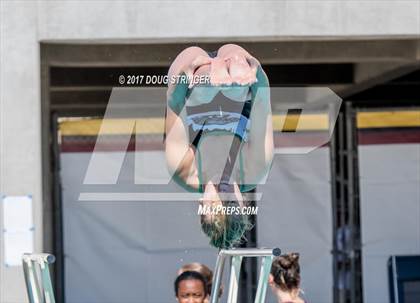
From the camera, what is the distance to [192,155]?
516cm

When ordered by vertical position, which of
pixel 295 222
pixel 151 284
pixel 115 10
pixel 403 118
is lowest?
pixel 151 284

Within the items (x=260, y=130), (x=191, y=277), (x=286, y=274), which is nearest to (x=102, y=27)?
(x=260, y=130)

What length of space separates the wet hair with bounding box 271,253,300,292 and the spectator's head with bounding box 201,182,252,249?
13.9 inches

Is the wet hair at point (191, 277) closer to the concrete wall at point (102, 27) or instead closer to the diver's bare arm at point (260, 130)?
the diver's bare arm at point (260, 130)

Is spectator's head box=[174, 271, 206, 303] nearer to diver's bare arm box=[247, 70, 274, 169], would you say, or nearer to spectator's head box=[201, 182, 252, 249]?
spectator's head box=[201, 182, 252, 249]

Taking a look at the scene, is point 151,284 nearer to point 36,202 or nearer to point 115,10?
point 36,202

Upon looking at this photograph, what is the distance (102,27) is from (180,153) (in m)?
1.02

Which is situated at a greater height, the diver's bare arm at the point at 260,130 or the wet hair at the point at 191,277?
the diver's bare arm at the point at 260,130

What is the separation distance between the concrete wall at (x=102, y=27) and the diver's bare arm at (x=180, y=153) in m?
0.62

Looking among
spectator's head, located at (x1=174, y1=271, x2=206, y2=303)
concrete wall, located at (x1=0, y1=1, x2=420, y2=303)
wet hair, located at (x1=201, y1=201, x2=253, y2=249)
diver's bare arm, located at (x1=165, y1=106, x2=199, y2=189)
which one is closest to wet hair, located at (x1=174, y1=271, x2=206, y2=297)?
spectator's head, located at (x1=174, y1=271, x2=206, y2=303)

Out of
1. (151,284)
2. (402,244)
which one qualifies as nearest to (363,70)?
(402,244)

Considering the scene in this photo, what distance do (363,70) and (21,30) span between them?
13.8 feet

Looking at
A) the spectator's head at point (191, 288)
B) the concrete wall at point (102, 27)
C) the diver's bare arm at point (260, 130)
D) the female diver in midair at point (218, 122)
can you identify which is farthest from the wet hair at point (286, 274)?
the concrete wall at point (102, 27)

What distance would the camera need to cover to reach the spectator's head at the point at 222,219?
4324mm
